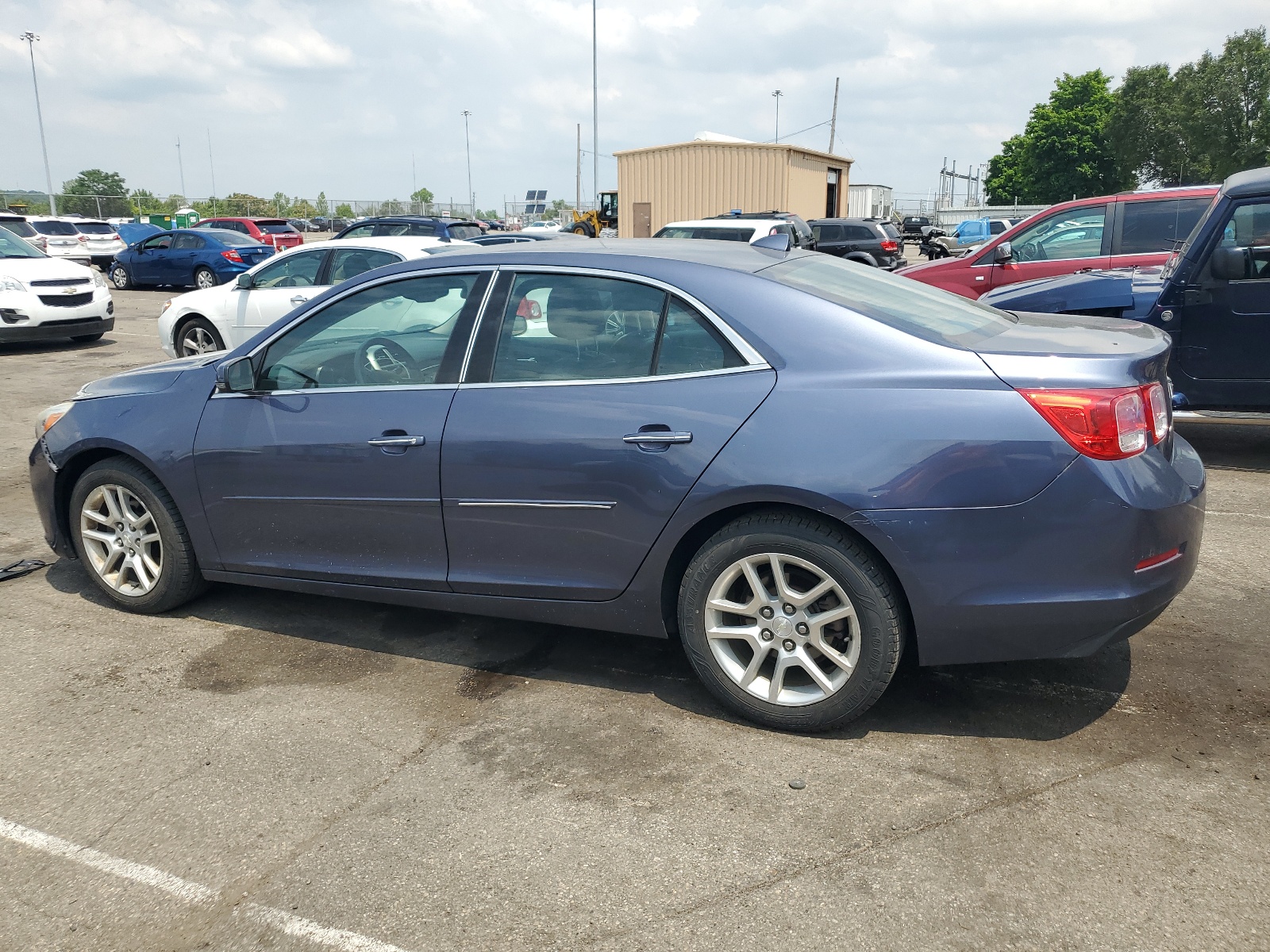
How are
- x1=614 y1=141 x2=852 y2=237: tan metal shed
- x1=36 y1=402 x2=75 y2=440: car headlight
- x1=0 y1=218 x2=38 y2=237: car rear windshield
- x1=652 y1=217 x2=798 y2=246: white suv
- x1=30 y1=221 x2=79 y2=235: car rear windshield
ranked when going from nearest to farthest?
x1=36 y1=402 x2=75 y2=440: car headlight → x1=652 y1=217 x2=798 y2=246: white suv → x1=0 y1=218 x2=38 y2=237: car rear windshield → x1=30 y1=221 x2=79 y2=235: car rear windshield → x1=614 y1=141 x2=852 y2=237: tan metal shed

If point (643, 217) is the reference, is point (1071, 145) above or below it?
above

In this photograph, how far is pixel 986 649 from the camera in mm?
3238

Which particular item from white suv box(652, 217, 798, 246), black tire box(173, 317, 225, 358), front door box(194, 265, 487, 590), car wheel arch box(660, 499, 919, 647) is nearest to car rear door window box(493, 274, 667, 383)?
front door box(194, 265, 487, 590)

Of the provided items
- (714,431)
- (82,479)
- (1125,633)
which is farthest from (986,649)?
(82,479)

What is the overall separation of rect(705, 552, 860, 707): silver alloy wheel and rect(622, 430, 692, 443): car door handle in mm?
448

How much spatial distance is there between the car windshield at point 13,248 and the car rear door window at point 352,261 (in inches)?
253

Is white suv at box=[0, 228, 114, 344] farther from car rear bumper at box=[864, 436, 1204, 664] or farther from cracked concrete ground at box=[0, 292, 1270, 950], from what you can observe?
car rear bumper at box=[864, 436, 1204, 664]

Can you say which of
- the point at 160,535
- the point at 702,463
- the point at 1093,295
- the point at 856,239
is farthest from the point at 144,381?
the point at 856,239

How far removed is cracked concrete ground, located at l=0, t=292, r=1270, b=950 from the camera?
2557mm

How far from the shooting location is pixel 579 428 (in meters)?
3.55

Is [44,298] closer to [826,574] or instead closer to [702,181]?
[826,574]

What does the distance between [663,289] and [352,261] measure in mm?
7046

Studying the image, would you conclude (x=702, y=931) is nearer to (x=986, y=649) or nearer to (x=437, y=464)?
(x=986, y=649)

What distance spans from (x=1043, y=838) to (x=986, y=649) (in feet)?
2.02
